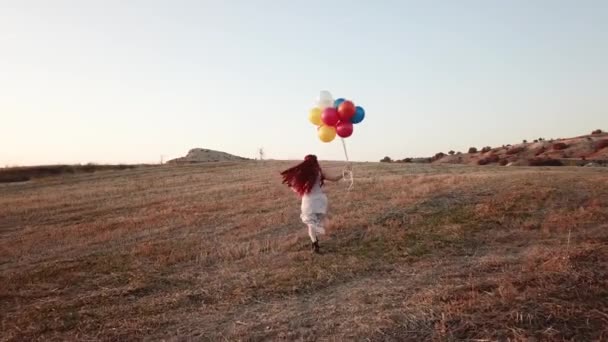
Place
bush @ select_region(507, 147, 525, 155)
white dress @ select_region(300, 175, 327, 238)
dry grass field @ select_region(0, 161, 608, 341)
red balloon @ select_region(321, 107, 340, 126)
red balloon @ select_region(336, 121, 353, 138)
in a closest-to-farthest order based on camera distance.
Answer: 1. dry grass field @ select_region(0, 161, 608, 341)
2. white dress @ select_region(300, 175, 327, 238)
3. red balloon @ select_region(321, 107, 340, 126)
4. red balloon @ select_region(336, 121, 353, 138)
5. bush @ select_region(507, 147, 525, 155)

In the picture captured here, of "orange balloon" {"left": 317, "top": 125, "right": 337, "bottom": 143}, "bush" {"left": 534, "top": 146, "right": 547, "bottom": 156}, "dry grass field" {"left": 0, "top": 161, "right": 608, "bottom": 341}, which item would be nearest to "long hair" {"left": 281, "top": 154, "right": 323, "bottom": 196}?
"orange balloon" {"left": 317, "top": 125, "right": 337, "bottom": 143}

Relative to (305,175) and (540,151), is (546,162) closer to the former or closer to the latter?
(540,151)

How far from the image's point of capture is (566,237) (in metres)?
12.0

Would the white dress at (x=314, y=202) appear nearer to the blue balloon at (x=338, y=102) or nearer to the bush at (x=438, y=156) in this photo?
the blue balloon at (x=338, y=102)

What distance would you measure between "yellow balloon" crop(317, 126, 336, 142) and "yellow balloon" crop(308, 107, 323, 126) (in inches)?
8.3

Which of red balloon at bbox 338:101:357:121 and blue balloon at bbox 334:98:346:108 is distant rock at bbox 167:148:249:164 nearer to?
blue balloon at bbox 334:98:346:108

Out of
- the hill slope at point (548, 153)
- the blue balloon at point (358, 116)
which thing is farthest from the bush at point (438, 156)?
the blue balloon at point (358, 116)

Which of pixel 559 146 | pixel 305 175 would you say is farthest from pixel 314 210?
pixel 559 146

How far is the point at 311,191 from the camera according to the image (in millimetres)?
12539

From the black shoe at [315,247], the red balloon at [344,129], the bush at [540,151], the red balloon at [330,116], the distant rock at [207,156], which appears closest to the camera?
the black shoe at [315,247]

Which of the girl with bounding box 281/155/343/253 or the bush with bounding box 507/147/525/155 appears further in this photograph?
the bush with bounding box 507/147/525/155

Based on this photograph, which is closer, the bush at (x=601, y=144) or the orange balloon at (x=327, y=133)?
the orange balloon at (x=327, y=133)

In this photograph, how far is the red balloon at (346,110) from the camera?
1248 cm

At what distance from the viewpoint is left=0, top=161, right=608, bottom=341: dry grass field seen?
23.7ft
